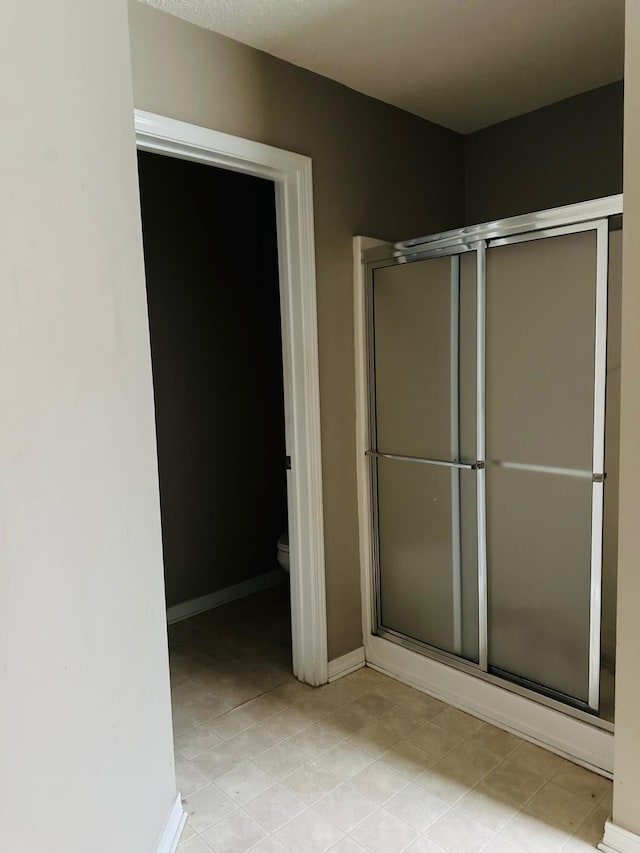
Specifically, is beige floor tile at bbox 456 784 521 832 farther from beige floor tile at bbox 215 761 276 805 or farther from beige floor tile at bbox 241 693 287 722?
beige floor tile at bbox 241 693 287 722

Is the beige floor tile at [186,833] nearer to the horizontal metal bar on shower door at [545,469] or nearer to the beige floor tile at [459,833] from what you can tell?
the beige floor tile at [459,833]

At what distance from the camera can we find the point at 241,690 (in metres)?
2.57

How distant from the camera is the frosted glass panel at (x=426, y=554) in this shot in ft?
7.88

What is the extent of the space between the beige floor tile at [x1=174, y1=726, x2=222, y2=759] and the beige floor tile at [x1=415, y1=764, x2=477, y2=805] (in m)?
0.74

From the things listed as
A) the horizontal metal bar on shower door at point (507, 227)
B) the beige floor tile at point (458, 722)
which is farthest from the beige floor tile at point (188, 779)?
the horizontal metal bar on shower door at point (507, 227)

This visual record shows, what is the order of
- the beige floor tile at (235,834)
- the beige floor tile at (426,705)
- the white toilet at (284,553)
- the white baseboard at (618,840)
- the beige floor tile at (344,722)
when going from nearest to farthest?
the white baseboard at (618,840)
the beige floor tile at (235,834)
the beige floor tile at (344,722)
the beige floor tile at (426,705)
the white toilet at (284,553)

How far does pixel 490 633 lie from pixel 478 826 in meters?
0.67

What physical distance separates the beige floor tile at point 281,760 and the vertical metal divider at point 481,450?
75 cm

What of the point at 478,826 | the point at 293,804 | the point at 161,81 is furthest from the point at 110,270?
the point at 478,826

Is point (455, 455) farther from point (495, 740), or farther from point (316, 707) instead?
point (316, 707)

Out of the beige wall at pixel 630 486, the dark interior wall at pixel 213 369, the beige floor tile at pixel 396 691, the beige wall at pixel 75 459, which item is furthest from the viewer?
the dark interior wall at pixel 213 369

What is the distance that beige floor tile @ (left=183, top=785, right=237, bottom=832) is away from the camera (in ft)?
6.07

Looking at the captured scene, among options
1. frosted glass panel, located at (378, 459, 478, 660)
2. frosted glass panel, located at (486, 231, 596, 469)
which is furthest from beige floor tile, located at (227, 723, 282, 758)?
frosted glass panel, located at (486, 231, 596, 469)

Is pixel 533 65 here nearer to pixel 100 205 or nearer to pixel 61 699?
pixel 100 205
